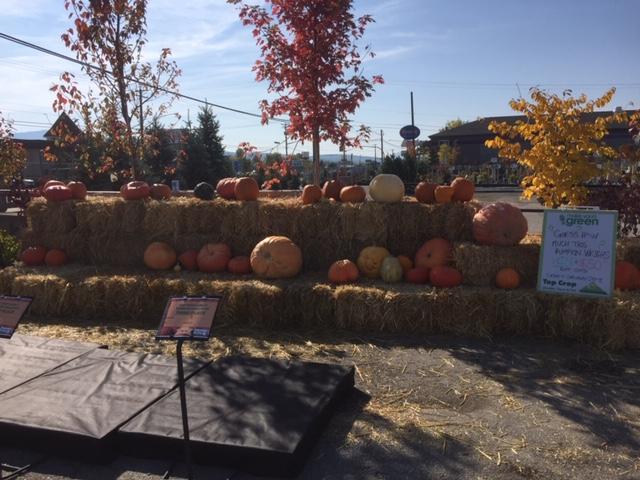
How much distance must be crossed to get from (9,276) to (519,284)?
6.23m

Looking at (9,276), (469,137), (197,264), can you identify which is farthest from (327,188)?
(469,137)

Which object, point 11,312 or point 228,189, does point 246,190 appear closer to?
point 228,189

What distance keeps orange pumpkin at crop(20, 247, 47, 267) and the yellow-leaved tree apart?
6.66 metres

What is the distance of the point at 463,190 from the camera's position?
21.4 ft

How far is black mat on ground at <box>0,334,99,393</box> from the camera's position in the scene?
13.4 ft

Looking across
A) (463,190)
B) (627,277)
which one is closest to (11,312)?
(463,190)

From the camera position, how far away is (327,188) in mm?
7219

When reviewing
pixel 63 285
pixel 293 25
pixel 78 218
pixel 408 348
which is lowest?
pixel 408 348

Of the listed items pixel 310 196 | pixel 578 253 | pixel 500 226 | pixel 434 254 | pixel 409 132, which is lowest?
pixel 434 254

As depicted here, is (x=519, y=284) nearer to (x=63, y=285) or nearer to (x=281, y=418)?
(x=281, y=418)

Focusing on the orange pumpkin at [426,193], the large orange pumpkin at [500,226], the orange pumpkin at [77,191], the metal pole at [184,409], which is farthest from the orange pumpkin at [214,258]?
the metal pole at [184,409]

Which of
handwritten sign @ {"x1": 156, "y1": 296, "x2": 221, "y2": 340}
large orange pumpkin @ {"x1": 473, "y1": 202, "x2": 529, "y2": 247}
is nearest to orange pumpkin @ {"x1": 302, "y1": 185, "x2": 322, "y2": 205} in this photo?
large orange pumpkin @ {"x1": 473, "y1": 202, "x2": 529, "y2": 247}

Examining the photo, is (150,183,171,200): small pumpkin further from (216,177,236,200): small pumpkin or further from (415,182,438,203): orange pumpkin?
(415,182,438,203): orange pumpkin

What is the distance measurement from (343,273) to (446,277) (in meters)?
1.15
